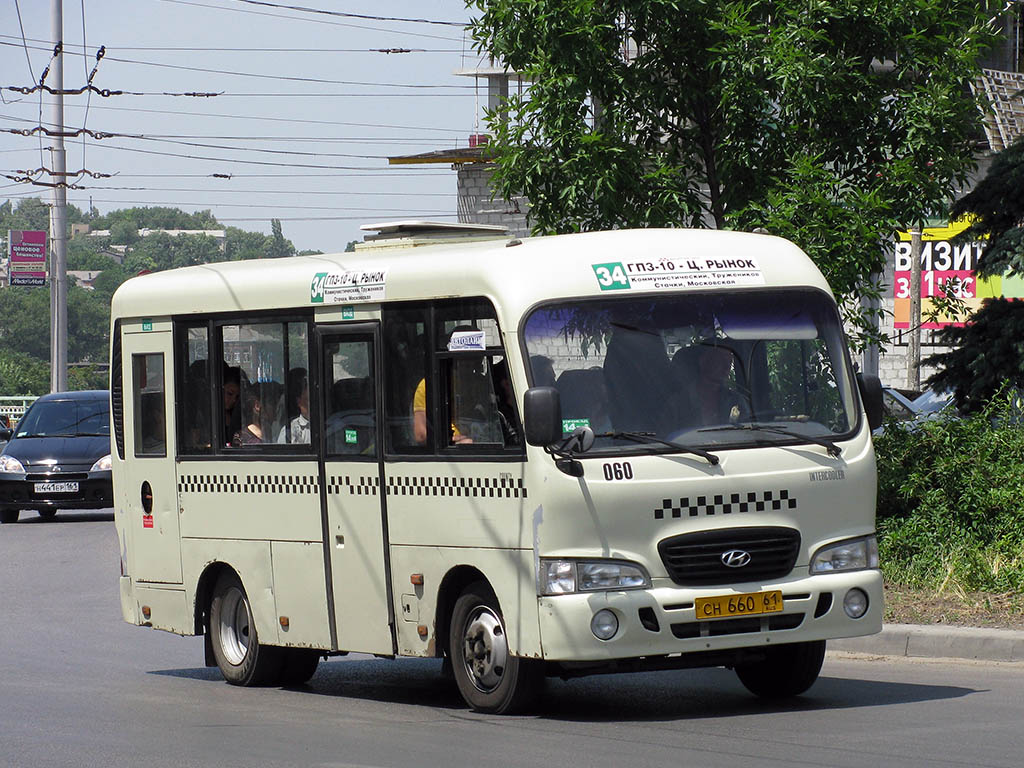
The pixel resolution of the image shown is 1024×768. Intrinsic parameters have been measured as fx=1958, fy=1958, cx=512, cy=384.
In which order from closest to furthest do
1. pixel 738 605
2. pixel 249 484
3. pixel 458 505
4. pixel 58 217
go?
pixel 738 605, pixel 458 505, pixel 249 484, pixel 58 217

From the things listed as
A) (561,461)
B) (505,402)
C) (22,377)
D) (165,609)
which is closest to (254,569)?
(165,609)

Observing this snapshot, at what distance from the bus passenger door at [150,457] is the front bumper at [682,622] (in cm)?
405

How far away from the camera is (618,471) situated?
31.7 feet

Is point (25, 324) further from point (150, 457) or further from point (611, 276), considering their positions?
point (611, 276)

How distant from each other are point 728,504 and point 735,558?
27 cm

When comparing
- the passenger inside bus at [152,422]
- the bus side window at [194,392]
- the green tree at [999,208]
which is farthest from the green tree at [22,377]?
the bus side window at [194,392]

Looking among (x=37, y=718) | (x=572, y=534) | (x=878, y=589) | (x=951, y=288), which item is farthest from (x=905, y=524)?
(x=37, y=718)

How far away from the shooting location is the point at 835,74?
49.9 feet

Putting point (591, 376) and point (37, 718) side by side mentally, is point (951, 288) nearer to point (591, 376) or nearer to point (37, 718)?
point (591, 376)

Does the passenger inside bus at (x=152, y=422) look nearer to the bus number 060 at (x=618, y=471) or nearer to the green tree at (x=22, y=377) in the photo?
the bus number 060 at (x=618, y=471)

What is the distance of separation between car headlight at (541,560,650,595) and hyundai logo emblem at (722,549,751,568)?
452 mm

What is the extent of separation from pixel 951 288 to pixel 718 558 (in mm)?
8240

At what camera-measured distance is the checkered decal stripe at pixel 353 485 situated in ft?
36.2

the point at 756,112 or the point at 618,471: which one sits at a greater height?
the point at 756,112
